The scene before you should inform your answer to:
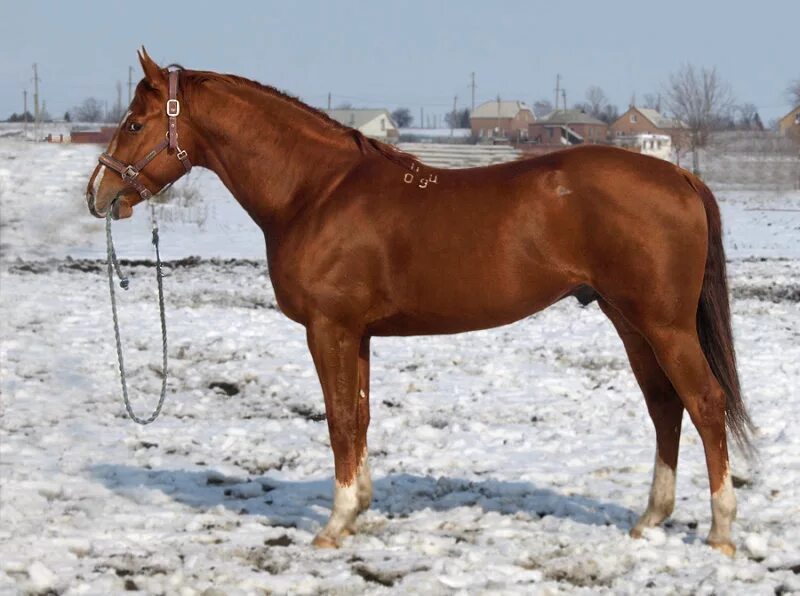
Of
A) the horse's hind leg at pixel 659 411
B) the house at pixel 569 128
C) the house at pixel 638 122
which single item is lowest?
the horse's hind leg at pixel 659 411

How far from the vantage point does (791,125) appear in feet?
277

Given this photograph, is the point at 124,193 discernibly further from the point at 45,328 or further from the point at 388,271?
the point at 45,328

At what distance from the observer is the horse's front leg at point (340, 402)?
475 cm

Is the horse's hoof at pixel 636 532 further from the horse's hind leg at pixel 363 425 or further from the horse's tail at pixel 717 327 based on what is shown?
the horse's hind leg at pixel 363 425

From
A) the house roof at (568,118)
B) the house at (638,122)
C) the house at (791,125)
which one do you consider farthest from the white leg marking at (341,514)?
the house at (638,122)

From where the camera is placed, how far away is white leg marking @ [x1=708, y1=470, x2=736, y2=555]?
4566 mm

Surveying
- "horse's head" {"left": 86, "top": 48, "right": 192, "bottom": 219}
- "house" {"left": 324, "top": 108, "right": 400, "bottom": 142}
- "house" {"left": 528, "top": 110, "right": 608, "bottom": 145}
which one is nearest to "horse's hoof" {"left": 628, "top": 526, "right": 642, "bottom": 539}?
"horse's head" {"left": 86, "top": 48, "right": 192, "bottom": 219}

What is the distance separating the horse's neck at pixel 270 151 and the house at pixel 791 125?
5917 cm

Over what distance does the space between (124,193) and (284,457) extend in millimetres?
2187

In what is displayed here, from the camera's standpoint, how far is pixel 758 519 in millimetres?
4969

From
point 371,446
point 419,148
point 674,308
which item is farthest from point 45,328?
point 419,148

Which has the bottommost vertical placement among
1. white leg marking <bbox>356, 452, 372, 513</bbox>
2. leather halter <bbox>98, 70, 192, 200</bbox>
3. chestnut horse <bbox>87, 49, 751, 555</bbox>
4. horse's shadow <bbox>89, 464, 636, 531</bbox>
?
horse's shadow <bbox>89, 464, 636, 531</bbox>

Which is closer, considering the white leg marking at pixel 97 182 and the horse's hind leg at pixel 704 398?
the horse's hind leg at pixel 704 398

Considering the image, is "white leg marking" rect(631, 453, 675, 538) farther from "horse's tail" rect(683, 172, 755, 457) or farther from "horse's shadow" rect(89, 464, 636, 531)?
"horse's tail" rect(683, 172, 755, 457)
